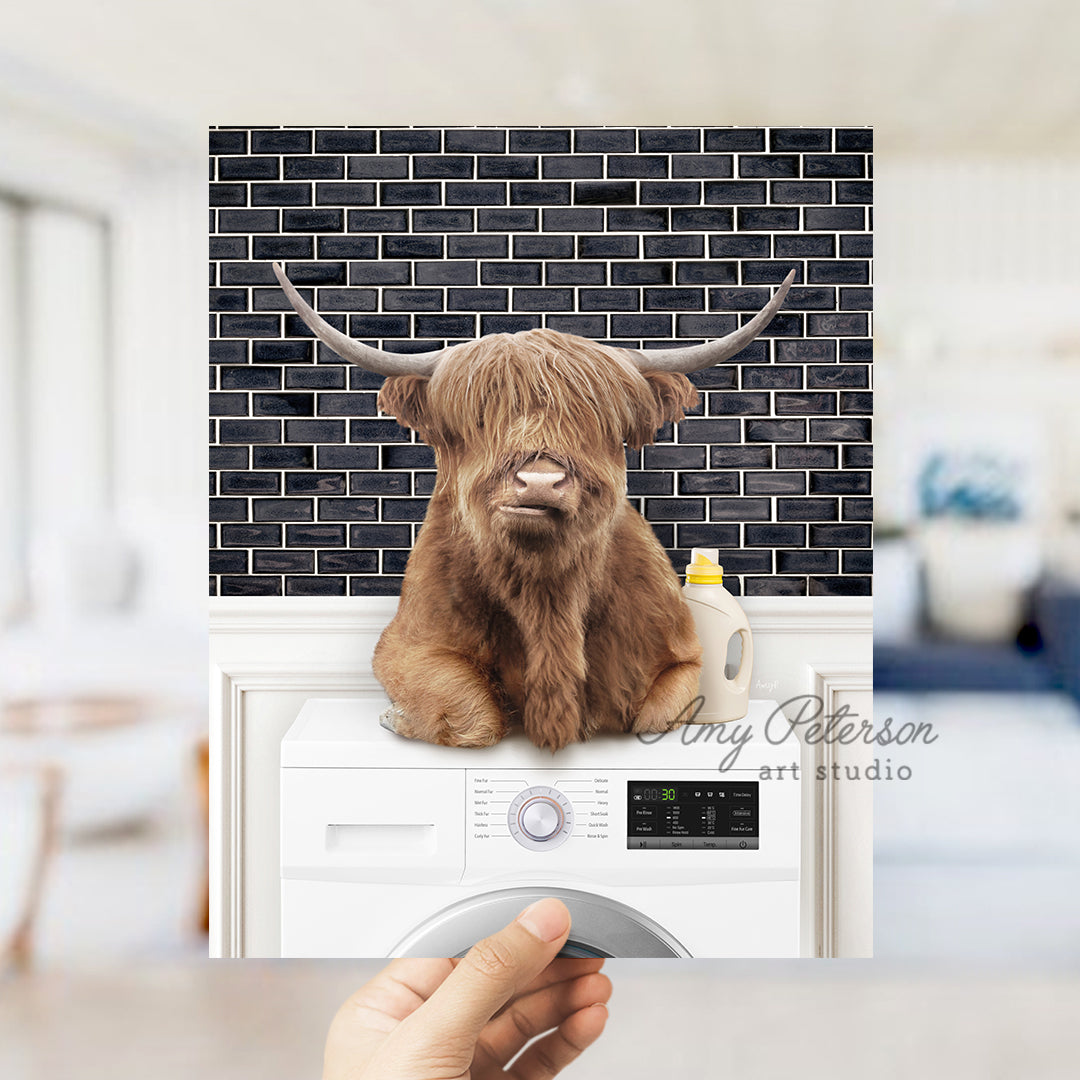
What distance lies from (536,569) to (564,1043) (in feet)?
3.26

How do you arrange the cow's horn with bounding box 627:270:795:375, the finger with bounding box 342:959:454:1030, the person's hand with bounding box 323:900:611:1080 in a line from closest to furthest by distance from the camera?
the person's hand with bounding box 323:900:611:1080 → the cow's horn with bounding box 627:270:795:375 → the finger with bounding box 342:959:454:1030

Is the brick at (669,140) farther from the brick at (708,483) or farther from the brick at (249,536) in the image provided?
the brick at (249,536)

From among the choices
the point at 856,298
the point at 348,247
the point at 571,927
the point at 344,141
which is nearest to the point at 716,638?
the point at 571,927

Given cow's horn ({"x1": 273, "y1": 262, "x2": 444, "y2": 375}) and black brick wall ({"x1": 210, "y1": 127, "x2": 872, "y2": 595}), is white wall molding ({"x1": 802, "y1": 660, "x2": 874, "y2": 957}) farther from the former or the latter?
cow's horn ({"x1": 273, "y1": 262, "x2": 444, "y2": 375})

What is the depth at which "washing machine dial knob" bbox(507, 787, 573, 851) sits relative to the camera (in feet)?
5.07

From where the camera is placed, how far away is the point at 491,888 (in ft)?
5.11

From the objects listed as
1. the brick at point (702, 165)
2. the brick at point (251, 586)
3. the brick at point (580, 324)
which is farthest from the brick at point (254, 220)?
the brick at point (702, 165)

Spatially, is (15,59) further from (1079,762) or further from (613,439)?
(1079,762)

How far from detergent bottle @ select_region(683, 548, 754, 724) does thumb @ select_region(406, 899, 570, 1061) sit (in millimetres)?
477

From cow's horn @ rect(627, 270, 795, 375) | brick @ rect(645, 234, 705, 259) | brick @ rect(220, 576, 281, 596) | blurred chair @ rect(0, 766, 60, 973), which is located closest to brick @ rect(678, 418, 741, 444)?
cow's horn @ rect(627, 270, 795, 375)

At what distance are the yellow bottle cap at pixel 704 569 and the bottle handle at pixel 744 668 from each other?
0.11 m

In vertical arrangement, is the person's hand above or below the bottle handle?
below

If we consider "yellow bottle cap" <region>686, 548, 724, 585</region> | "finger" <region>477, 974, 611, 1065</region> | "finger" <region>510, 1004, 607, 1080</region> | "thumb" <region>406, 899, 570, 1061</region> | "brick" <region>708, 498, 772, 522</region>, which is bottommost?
"finger" <region>510, 1004, 607, 1080</region>

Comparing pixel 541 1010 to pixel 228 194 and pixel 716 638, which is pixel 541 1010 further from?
pixel 228 194
